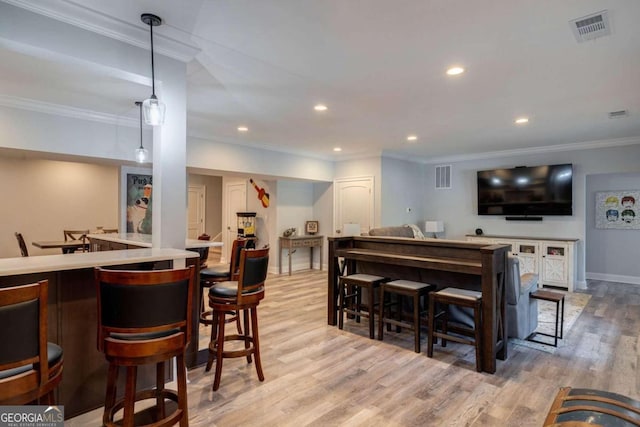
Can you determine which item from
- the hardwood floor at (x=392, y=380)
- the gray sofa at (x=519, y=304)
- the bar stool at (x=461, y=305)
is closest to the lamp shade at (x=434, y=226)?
the hardwood floor at (x=392, y=380)

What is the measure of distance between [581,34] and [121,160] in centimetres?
515

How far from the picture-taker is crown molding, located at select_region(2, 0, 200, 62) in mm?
2041

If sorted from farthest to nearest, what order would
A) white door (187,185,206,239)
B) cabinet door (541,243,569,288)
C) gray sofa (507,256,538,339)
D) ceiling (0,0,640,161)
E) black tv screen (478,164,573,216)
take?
white door (187,185,206,239) → black tv screen (478,164,573,216) → cabinet door (541,243,569,288) → gray sofa (507,256,538,339) → ceiling (0,0,640,161)

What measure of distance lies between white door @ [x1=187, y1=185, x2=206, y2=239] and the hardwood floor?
655 cm

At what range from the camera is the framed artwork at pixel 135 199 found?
5512 millimetres

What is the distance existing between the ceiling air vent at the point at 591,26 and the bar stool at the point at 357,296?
2.72 metres

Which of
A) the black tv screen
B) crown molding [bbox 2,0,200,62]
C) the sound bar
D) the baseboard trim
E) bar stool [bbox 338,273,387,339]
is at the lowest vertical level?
the baseboard trim

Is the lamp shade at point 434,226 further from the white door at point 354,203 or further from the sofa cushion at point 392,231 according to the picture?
the white door at point 354,203

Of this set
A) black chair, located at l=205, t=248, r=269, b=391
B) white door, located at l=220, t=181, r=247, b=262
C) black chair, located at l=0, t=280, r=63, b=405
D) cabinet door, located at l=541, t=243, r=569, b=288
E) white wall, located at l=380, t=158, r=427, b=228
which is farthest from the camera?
white door, located at l=220, t=181, r=247, b=262

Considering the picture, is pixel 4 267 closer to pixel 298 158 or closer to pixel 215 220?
pixel 298 158

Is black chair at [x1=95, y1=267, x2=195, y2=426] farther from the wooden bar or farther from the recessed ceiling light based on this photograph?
the recessed ceiling light

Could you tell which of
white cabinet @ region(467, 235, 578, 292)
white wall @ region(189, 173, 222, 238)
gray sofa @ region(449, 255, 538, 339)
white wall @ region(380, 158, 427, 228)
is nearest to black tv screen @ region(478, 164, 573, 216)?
white cabinet @ region(467, 235, 578, 292)

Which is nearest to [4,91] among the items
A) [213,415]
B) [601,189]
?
[213,415]

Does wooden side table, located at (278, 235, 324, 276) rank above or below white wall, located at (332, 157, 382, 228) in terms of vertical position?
below
